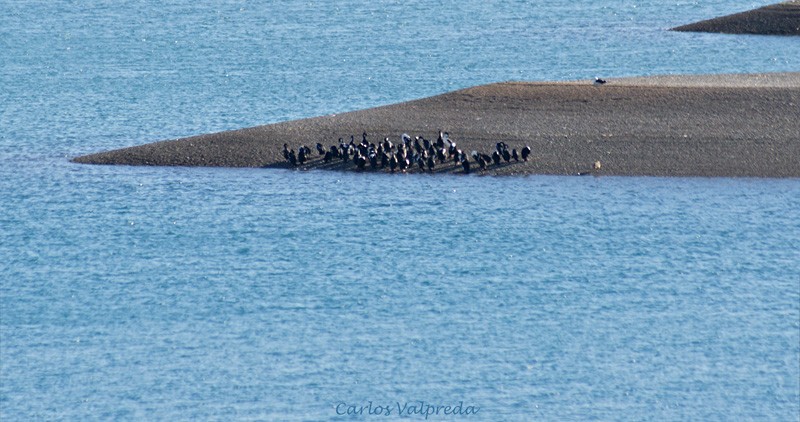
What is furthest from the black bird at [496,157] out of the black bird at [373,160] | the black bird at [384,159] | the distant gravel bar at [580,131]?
the black bird at [373,160]

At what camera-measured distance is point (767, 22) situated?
2867 inches

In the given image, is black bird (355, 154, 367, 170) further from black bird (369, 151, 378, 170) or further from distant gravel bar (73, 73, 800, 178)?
distant gravel bar (73, 73, 800, 178)

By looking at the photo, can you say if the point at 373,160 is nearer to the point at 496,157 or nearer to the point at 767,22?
the point at 496,157

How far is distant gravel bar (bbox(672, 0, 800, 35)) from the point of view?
71250 mm

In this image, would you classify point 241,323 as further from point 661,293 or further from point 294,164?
point 294,164

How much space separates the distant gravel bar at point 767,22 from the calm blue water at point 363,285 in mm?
10073

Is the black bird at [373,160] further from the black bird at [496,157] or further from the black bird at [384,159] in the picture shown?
the black bird at [496,157]

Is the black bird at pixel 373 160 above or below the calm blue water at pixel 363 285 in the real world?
above

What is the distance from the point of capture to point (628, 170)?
4425 cm

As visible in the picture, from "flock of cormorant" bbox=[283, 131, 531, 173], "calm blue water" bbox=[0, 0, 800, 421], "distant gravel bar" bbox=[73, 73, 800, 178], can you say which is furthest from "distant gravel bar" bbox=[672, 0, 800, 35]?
"flock of cormorant" bbox=[283, 131, 531, 173]

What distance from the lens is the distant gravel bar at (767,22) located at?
71250 millimetres

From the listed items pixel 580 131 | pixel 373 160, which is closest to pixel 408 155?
pixel 373 160

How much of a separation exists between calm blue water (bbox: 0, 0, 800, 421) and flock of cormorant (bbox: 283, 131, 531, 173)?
2.02 ft

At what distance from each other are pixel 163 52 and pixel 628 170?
133 ft
